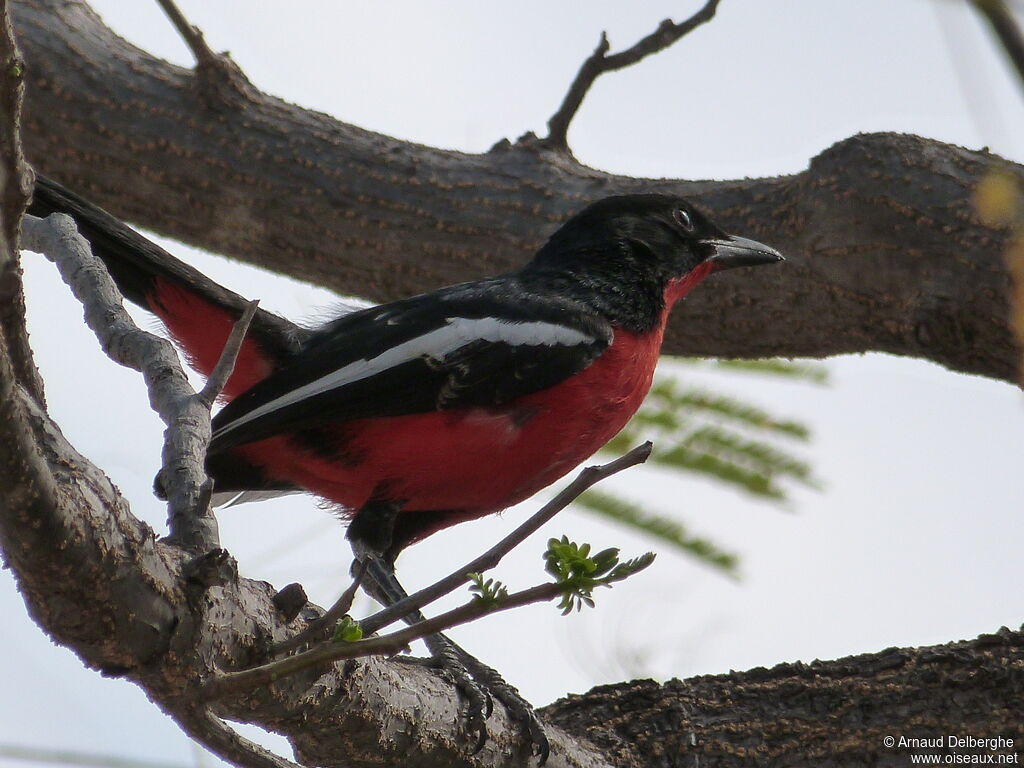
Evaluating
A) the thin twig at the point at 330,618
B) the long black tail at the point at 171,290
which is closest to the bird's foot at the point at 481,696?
the thin twig at the point at 330,618

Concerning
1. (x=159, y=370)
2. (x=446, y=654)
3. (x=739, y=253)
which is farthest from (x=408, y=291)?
(x=159, y=370)

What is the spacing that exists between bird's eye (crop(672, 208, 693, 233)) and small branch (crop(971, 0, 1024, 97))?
3.79 m

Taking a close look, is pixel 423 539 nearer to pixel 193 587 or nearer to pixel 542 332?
pixel 542 332

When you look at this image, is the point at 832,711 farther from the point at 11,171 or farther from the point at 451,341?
the point at 11,171

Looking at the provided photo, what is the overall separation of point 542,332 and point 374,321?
1.97 ft

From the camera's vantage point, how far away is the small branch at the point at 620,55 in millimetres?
4508

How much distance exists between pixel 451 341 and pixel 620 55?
131cm

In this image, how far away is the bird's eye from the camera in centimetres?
477

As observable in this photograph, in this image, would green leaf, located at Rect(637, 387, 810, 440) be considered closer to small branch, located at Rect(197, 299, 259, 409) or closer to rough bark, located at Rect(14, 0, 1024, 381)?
rough bark, located at Rect(14, 0, 1024, 381)

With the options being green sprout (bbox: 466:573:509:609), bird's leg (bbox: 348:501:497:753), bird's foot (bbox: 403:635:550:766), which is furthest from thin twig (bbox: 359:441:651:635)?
bird's leg (bbox: 348:501:497:753)

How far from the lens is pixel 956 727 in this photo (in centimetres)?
332

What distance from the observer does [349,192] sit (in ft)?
15.7

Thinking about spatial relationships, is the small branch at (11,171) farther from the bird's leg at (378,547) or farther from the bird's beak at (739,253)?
the bird's beak at (739,253)

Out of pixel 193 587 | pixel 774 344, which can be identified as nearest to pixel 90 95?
pixel 774 344
